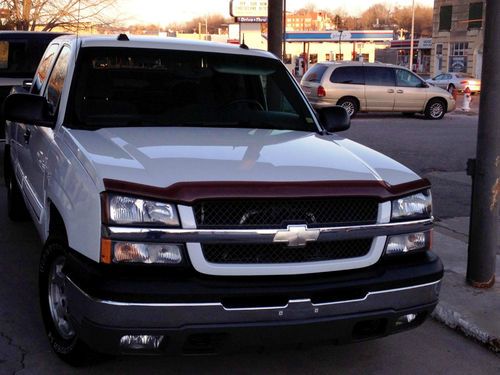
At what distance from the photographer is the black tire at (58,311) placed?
3.55 meters

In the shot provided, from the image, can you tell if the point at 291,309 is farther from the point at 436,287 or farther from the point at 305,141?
the point at 305,141

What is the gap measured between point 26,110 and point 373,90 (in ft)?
59.6

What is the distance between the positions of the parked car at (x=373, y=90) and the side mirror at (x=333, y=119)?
52.9 ft

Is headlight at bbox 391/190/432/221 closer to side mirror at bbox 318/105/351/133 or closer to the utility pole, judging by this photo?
side mirror at bbox 318/105/351/133

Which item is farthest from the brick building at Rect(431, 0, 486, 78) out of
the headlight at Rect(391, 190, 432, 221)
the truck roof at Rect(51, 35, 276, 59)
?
the headlight at Rect(391, 190, 432, 221)

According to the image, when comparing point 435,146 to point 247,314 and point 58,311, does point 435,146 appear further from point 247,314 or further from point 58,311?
point 247,314

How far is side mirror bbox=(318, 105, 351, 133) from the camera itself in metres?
4.95

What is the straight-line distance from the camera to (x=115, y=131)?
162 inches

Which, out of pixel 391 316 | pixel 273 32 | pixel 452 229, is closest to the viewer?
pixel 391 316

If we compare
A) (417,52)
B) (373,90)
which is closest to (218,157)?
(373,90)

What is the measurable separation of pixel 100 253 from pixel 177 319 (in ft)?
1.57

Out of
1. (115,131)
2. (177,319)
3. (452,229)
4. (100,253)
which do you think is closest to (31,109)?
(115,131)

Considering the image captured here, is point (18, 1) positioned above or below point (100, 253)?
above

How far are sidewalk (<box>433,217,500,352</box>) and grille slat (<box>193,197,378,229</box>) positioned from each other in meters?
1.64
